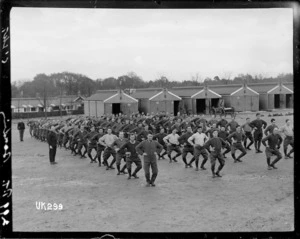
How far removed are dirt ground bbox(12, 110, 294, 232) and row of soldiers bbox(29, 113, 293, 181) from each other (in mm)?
1812

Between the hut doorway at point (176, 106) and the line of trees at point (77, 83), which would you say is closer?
the line of trees at point (77, 83)

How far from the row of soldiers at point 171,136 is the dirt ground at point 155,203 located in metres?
1.81

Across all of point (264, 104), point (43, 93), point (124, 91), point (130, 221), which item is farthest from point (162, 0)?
point (264, 104)

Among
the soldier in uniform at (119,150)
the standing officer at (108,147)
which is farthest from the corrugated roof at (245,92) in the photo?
the soldier in uniform at (119,150)

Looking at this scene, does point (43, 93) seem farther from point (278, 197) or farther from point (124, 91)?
point (278, 197)

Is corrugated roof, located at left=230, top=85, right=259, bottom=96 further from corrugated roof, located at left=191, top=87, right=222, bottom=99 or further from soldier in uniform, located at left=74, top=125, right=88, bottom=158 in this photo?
soldier in uniform, located at left=74, top=125, right=88, bottom=158

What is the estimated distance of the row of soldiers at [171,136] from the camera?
12.5 meters

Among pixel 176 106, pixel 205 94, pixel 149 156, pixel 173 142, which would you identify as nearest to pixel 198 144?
pixel 173 142

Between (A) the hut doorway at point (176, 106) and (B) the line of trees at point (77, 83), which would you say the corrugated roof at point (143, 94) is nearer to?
(B) the line of trees at point (77, 83)

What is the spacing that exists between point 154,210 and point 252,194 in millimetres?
2616

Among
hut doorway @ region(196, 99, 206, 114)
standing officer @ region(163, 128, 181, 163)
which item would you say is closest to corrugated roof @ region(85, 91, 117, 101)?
standing officer @ region(163, 128, 181, 163)

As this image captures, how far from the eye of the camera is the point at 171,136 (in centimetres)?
1423

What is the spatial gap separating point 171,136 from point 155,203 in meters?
6.10

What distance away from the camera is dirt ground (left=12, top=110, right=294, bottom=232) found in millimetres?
6832
